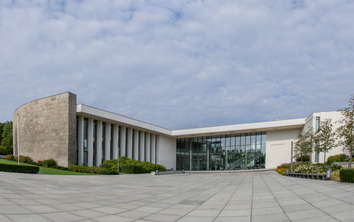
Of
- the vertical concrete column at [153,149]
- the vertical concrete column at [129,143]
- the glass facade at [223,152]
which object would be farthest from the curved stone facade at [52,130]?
the glass facade at [223,152]

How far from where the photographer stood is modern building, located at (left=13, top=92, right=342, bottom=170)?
28902 mm

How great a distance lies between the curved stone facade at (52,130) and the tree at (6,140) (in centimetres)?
1571

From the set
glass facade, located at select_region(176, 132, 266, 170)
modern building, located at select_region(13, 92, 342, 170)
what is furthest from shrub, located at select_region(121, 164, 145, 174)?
glass facade, located at select_region(176, 132, 266, 170)

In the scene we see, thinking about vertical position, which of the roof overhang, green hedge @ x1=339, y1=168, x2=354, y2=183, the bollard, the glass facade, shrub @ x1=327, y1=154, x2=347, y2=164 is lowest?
the glass facade

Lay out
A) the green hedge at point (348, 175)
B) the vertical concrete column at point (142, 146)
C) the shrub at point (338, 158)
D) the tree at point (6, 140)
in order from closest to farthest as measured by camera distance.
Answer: the green hedge at point (348, 175) → the shrub at point (338, 158) → the vertical concrete column at point (142, 146) → the tree at point (6, 140)

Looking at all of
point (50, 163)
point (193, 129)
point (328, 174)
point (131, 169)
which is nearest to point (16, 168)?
point (50, 163)

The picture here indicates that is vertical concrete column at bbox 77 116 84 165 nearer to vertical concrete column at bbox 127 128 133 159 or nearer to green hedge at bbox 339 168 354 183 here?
vertical concrete column at bbox 127 128 133 159

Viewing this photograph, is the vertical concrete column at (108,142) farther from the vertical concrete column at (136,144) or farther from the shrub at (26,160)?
the shrub at (26,160)

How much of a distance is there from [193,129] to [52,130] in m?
24.0

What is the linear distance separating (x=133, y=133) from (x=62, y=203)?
32.8 m

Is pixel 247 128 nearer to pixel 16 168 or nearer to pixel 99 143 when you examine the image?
pixel 99 143

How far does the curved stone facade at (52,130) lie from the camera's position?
2795cm

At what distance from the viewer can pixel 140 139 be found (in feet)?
137

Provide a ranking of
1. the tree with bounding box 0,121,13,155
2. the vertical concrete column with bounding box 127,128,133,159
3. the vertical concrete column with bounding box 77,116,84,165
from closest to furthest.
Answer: the vertical concrete column with bounding box 77,116,84,165
the vertical concrete column with bounding box 127,128,133,159
the tree with bounding box 0,121,13,155
